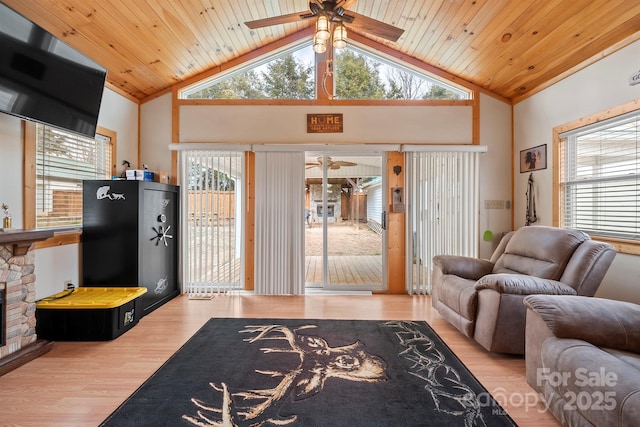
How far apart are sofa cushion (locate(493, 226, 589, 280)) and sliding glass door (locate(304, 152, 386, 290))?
1576 millimetres

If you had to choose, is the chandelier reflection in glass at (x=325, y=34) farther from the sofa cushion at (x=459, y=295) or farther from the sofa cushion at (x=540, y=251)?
the sofa cushion at (x=540, y=251)

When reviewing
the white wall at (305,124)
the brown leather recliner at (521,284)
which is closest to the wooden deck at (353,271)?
the brown leather recliner at (521,284)

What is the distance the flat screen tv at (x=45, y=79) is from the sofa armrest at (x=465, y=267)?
154 inches

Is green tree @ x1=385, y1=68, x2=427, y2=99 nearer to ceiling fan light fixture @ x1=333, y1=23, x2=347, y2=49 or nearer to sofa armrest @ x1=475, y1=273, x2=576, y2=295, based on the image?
ceiling fan light fixture @ x1=333, y1=23, x2=347, y2=49

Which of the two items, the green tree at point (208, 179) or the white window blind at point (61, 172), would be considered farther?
the green tree at point (208, 179)

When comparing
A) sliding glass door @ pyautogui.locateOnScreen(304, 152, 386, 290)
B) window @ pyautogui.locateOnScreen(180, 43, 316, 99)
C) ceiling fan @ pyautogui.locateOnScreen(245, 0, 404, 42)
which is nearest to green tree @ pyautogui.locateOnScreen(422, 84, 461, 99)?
sliding glass door @ pyautogui.locateOnScreen(304, 152, 386, 290)

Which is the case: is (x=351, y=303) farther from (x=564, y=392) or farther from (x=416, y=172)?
(x=564, y=392)

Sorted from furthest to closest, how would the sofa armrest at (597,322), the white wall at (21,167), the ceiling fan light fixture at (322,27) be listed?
the white wall at (21,167) → the ceiling fan light fixture at (322,27) → the sofa armrest at (597,322)

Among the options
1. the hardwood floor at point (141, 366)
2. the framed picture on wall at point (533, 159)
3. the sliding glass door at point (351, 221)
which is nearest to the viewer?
the hardwood floor at point (141, 366)

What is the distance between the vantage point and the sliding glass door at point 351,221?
4.17 meters

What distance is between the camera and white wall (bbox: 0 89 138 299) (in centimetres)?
244

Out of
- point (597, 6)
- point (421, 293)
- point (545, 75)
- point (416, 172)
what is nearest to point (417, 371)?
point (421, 293)

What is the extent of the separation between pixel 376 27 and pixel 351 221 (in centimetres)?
254

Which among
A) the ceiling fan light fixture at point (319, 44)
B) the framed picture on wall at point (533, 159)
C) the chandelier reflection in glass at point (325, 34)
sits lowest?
the framed picture on wall at point (533, 159)
